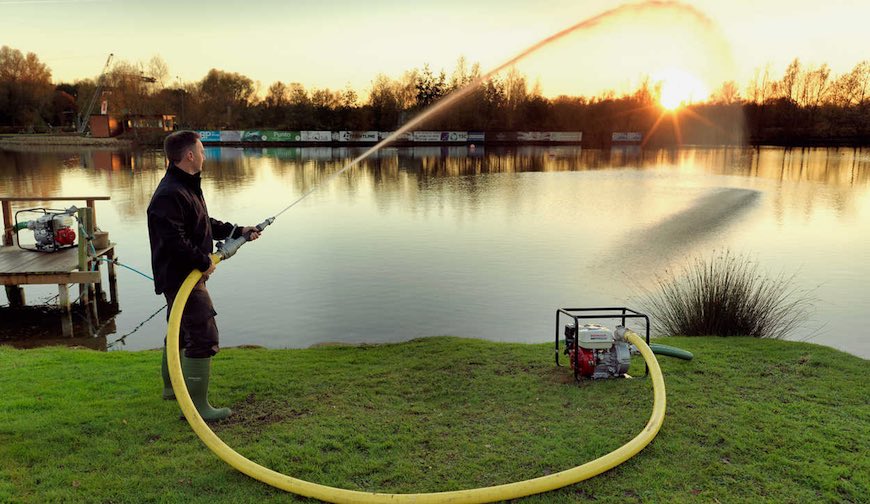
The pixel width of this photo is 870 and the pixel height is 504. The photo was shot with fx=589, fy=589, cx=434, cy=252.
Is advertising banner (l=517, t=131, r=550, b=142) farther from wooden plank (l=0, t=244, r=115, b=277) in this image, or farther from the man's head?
the man's head

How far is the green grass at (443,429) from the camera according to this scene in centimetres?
408

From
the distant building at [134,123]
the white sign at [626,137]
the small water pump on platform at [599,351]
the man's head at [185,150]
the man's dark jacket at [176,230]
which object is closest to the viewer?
the man's dark jacket at [176,230]

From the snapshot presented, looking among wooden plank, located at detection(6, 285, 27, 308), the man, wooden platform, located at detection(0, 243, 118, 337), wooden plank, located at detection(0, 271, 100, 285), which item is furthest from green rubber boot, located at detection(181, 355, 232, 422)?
wooden plank, located at detection(6, 285, 27, 308)

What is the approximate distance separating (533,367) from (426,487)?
2856 millimetres

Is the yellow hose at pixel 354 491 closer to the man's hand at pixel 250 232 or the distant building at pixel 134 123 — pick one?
the man's hand at pixel 250 232

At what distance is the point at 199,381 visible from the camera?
4934 millimetres

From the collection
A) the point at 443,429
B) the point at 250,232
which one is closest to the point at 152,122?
the point at 250,232

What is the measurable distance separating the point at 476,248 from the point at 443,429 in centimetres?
1376

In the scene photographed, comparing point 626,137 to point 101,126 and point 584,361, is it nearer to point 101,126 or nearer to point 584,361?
point 101,126

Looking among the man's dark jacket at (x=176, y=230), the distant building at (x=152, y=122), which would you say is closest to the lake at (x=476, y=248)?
the man's dark jacket at (x=176, y=230)

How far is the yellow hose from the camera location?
3.82 meters

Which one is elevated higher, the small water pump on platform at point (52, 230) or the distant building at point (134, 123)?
the distant building at point (134, 123)

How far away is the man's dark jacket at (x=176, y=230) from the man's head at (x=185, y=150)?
56 mm

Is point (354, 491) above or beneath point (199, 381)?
beneath
